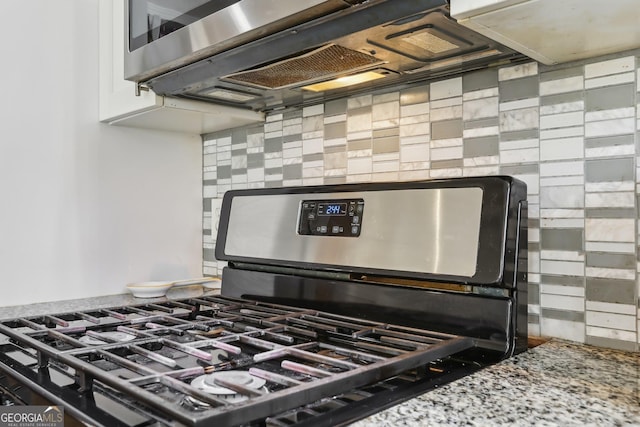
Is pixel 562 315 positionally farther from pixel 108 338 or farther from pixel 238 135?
pixel 238 135

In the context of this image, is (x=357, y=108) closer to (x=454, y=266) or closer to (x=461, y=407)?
(x=454, y=266)

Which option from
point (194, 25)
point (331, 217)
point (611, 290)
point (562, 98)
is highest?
point (194, 25)

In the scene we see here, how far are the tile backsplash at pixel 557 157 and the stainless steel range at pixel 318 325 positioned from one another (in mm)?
87

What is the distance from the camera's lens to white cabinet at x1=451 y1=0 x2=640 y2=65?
68 centimetres

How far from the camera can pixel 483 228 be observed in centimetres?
85

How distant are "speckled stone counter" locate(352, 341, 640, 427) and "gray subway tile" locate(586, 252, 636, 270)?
0.15 metres

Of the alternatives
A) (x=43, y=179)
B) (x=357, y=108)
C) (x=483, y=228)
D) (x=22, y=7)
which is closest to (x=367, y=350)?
(x=483, y=228)

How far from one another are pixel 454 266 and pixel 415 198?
0.50 ft

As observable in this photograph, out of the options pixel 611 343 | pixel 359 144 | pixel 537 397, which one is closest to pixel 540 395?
pixel 537 397

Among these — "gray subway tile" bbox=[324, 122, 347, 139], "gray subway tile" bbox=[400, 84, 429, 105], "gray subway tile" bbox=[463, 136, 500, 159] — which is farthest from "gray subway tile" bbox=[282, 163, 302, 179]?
"gray subway tile" bbox=[463, 136, 500, 159]

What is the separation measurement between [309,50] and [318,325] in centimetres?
49

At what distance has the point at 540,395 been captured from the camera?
630mm

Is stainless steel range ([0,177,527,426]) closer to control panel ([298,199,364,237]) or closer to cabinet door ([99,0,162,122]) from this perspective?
control panel ([298,199,364,237])

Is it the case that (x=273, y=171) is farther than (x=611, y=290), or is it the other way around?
(x=273, y=171)
